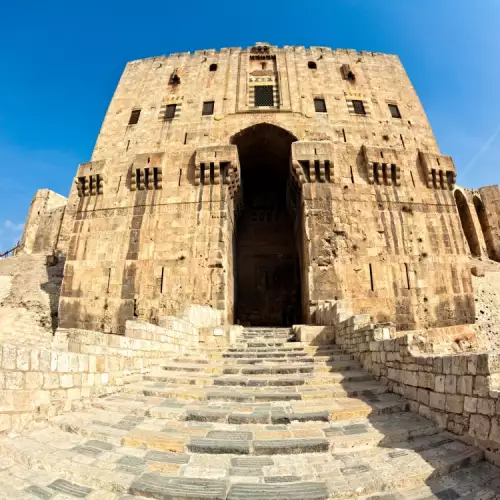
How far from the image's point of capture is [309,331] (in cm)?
877

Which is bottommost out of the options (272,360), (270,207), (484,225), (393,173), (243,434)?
(243,434)

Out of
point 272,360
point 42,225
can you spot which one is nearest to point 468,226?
point 272,360

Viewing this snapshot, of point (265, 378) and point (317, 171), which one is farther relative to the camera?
point (317, 171)

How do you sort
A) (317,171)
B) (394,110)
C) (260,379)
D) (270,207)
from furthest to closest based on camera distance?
(270,207)
(394,110)
(317,171)
(260,379)

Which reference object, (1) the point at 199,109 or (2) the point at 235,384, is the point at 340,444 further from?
(1) the point at 199,109

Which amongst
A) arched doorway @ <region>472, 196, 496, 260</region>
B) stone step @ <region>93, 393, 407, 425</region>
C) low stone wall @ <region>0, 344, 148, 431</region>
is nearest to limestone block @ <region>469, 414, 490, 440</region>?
stone step @ <region>93, 393, 407, 425</region>

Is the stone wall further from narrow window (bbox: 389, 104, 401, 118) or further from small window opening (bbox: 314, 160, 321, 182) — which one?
narrow window (bbox: 389, 104, 401, 118)

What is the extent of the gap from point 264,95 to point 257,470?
1715cm

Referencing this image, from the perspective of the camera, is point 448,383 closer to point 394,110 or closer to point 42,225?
point 394,110

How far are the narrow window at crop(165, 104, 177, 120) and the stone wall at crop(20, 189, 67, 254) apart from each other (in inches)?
602

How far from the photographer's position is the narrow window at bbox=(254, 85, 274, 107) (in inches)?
643

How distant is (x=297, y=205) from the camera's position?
49.9 feet

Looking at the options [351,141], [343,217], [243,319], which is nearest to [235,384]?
[343,217]

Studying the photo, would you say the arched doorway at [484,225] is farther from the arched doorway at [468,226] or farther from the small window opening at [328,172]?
the small window opening at [328,172]
